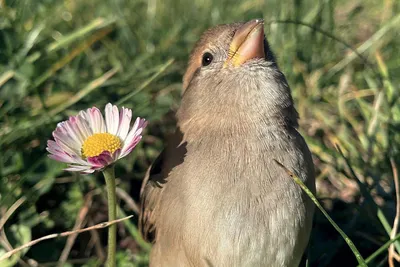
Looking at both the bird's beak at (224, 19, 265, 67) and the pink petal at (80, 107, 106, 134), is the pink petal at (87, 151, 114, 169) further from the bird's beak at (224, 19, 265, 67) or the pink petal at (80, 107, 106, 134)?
the bird's beak at (224, 19, 265, 67)

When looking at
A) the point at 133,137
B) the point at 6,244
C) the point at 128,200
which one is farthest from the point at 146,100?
the point at 133,137

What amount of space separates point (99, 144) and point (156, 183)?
453 millimetres

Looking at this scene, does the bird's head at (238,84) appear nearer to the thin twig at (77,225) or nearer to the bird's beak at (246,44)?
the bird's beak at (246,44)

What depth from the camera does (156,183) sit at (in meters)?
2.14

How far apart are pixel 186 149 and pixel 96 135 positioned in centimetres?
37

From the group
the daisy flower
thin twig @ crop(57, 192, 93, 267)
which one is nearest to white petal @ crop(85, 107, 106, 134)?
the daisy flower

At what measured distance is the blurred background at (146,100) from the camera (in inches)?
101

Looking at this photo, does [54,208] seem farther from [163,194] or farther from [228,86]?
[228,86]

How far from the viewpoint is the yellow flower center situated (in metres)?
1.71

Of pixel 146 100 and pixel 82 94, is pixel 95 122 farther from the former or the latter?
pixel 146 100

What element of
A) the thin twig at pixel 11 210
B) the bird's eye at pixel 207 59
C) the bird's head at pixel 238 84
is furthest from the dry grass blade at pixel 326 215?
the thin twig at pixel 11 210

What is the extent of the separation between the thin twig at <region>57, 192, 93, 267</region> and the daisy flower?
0.88m

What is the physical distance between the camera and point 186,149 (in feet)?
6.65

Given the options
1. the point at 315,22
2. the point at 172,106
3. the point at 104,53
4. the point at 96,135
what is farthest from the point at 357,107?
the point at 96,135
